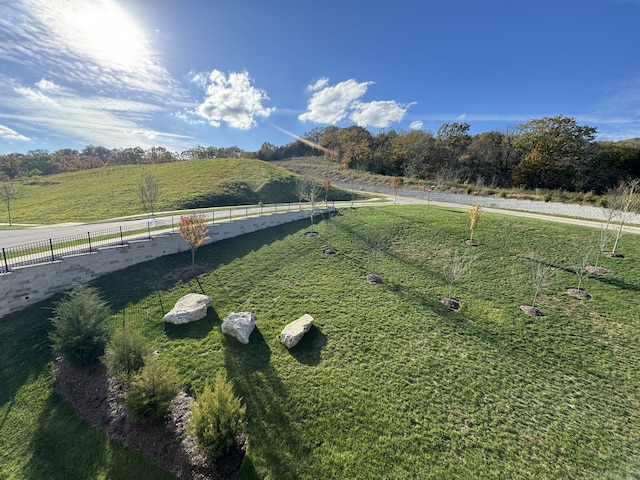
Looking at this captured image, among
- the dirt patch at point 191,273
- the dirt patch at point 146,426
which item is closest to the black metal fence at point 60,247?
the dirt patch at point 191,273

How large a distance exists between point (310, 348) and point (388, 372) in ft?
9.29

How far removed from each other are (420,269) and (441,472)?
10696 mm

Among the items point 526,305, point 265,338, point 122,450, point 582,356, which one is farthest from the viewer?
point 526,305

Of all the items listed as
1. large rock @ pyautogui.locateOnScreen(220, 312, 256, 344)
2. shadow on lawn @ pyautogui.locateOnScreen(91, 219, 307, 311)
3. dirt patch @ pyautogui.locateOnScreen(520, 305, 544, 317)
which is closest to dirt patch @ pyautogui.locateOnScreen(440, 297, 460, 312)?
dirt patch @ pyautogui.locateOnScreen(520, 305, 544, 317)

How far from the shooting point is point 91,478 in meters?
6.49

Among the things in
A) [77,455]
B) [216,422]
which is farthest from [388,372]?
A: [77,455]

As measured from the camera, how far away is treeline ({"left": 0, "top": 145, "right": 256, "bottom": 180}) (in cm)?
7494

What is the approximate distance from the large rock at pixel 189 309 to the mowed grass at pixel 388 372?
0.37m

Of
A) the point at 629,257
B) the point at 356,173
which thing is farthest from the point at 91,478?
the point at 356,173

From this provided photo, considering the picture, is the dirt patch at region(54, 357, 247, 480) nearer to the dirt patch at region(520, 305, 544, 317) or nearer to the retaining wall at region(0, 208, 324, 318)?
the retaining wall at region(0, 208, 324, 318)

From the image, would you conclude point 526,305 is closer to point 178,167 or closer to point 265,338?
point 265,338

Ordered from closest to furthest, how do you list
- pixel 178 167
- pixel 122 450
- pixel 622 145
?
pixel 122 450, pixel 622 145, pixel 178 167

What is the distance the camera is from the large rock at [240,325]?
10.3 m

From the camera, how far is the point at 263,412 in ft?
25.1
